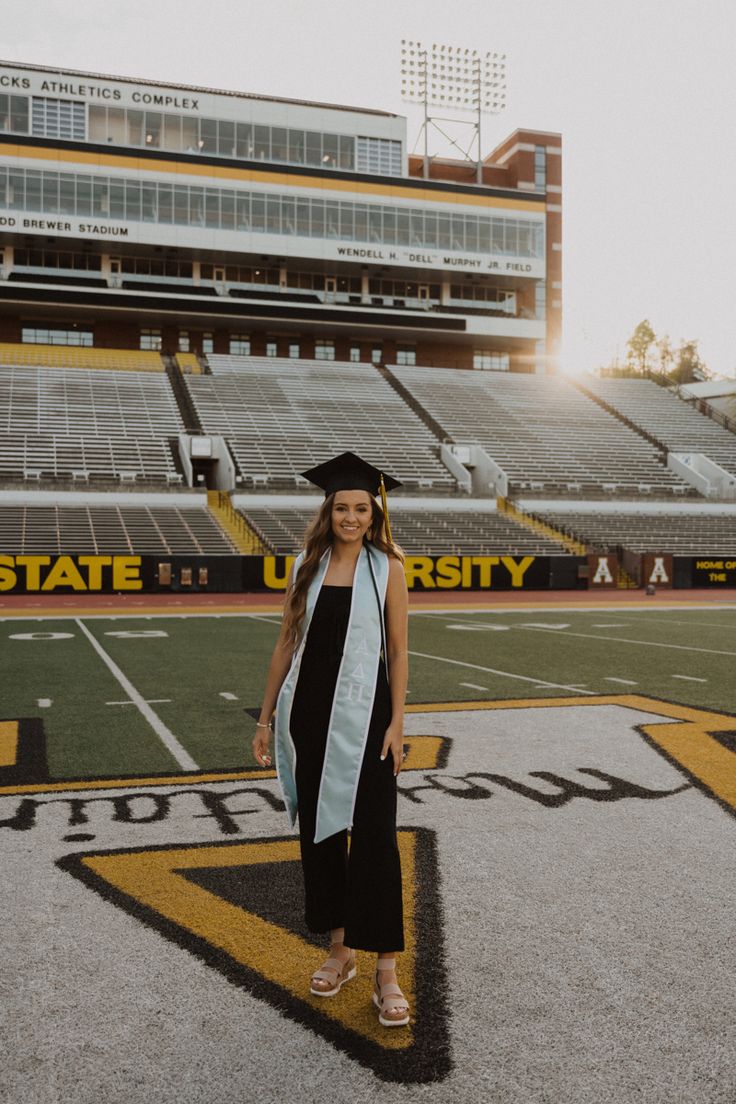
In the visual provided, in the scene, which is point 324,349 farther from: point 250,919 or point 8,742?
point 250,919

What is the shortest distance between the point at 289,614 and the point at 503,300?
5591 centimetres

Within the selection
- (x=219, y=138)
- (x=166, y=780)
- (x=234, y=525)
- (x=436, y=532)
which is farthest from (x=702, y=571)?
(x=219, y=138)

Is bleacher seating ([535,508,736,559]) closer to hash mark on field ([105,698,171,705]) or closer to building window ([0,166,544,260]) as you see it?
building window ([0,166,544,260])

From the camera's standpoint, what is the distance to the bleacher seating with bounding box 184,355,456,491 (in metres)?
39.3

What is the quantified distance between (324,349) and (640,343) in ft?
202

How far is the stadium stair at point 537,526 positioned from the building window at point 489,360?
20649 millimetres

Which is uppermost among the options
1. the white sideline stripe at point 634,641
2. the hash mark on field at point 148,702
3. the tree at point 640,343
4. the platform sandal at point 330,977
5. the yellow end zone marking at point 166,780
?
the tree at point 640,343

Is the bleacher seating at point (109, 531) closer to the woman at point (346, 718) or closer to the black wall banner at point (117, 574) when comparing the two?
the black wall banner at point (117, 574)

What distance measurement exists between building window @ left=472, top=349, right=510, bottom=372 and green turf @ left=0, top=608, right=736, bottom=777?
39.9 meters

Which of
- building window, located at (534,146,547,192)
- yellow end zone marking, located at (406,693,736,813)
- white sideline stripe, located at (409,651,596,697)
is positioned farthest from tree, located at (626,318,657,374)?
yellow end zone marking, located at (406,693,736,813)

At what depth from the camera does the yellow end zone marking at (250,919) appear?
325 cm

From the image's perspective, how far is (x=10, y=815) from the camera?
5418 millimetres

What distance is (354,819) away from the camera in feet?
11.0

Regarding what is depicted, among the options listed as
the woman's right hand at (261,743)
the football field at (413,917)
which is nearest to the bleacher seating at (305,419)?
the football field at (413,917)
